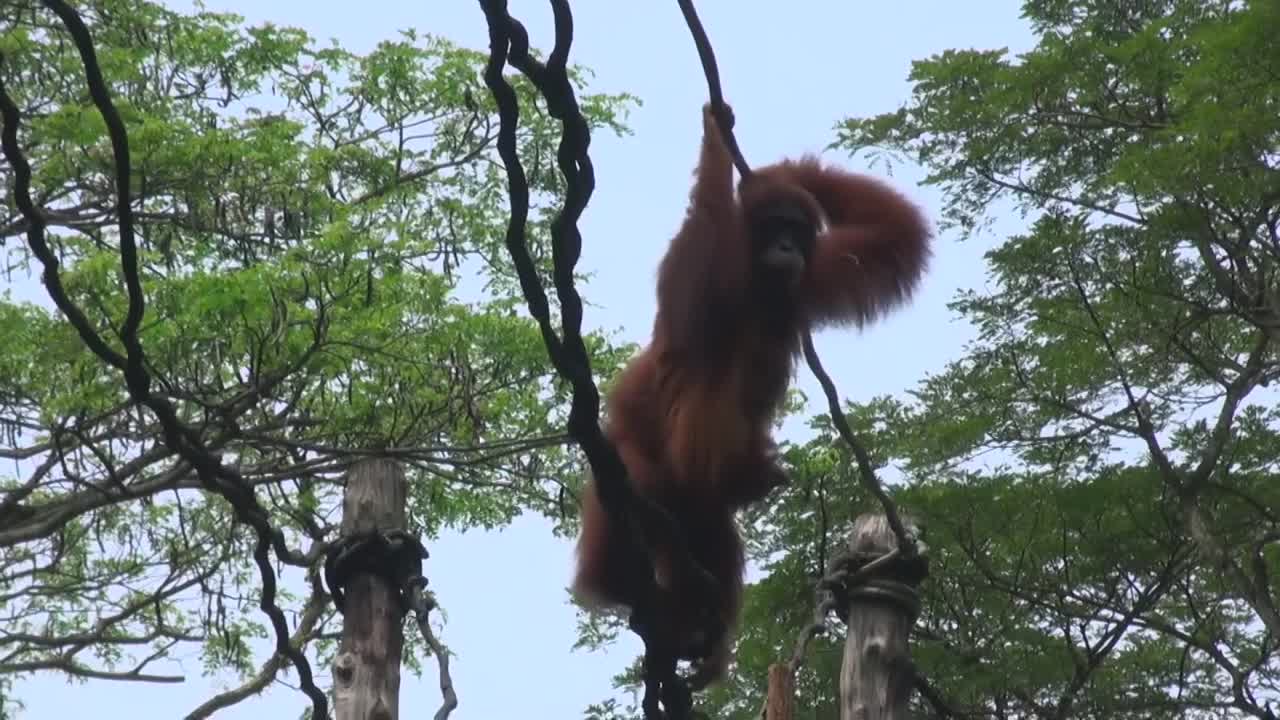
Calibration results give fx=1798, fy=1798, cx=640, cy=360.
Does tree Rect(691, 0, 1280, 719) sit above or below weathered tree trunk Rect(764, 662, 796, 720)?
A: above

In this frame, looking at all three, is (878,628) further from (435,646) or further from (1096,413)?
(1096,413)

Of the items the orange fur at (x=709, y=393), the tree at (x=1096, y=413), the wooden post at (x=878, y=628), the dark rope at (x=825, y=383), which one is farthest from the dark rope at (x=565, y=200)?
the tree at (x=1096, y=413)

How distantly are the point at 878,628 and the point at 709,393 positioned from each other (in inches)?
38.8

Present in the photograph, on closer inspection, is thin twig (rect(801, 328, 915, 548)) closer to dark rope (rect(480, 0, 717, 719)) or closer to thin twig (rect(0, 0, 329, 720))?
dark rope (rect(480, 0, 717, 719))

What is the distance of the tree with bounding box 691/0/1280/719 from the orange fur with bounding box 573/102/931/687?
182 inches

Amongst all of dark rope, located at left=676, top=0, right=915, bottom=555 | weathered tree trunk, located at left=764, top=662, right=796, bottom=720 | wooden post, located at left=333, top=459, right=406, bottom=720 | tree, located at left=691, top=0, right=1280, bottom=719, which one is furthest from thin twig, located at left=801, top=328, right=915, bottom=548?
tree, located at left=691, top=0, right=1280, bottom=719

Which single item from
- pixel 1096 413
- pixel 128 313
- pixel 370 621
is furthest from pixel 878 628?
pixel 1096 413

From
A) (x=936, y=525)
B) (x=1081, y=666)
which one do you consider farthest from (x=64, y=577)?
(x=1081, y=666)

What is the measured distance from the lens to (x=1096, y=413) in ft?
37.4

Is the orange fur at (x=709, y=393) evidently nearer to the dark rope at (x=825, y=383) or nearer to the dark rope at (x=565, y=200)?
the dark rope at (x=825, y=383)

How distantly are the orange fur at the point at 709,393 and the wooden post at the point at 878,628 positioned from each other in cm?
60

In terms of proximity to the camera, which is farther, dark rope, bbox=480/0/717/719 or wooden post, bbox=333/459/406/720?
wooden post, bbox=333/459/406/720

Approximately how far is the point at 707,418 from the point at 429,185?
6.86m

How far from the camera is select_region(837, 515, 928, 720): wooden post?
415 cm
